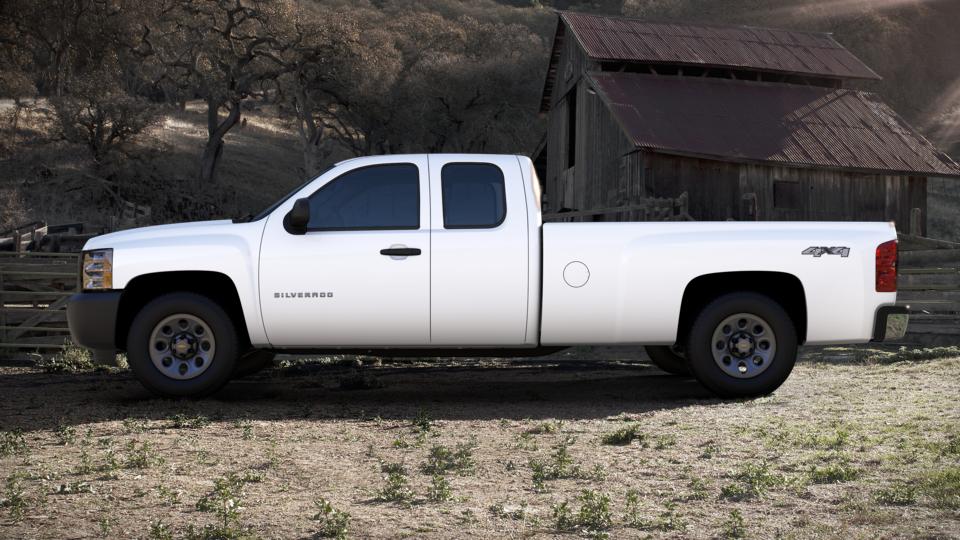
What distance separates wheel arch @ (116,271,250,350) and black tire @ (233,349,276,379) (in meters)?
0.51

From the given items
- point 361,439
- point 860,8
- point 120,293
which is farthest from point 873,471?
point 860,8

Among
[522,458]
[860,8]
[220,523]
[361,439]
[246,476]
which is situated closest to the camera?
[220,523]

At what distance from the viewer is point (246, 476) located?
20.5ft

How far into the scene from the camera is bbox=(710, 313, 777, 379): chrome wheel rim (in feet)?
30.7

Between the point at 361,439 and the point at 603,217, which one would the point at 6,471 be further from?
the point at 603,217

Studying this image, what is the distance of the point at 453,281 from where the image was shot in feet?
29.7

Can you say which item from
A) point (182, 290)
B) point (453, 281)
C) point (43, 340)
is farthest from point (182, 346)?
point (43, 340)

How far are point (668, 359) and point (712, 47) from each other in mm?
20725

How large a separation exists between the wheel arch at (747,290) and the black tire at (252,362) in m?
4.09

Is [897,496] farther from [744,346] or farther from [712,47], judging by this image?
[712,47]

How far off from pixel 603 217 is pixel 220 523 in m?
24.0

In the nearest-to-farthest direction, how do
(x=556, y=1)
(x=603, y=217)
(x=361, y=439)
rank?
(x=361, y=439) < (x=603, y=217) < (x=556, y=1)

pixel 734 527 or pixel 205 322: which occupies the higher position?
pixel 205 322

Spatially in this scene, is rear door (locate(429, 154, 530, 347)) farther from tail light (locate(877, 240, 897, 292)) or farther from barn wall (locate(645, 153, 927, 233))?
barn wall (locate(645, 153, 927, 233))
